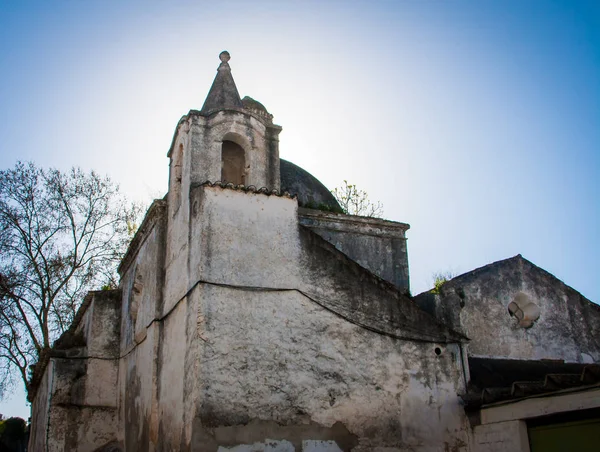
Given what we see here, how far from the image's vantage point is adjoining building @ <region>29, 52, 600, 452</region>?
32.2ft

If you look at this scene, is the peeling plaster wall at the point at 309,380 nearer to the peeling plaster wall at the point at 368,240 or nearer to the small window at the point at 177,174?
A: the small window at the point at 177,174

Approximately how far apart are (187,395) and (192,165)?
14.2ft

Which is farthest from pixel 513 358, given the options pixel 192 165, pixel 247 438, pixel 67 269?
pixel 67 269

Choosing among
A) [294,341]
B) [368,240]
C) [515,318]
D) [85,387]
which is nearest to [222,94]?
[368,240]

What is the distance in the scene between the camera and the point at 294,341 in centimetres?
1052

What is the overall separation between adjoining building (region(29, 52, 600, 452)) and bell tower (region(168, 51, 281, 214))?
33 mm

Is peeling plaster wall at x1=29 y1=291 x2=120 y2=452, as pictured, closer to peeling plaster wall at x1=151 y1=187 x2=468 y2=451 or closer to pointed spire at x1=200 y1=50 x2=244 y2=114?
peeling plaster wall at x1=151 y1=187 x2=468 y2=451

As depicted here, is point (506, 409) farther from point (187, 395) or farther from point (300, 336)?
point (187, 395)

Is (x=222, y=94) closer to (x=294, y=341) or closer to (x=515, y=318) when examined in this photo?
(x=294, y=341)

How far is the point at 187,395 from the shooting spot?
9891mm

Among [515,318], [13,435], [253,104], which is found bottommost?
[13,435]

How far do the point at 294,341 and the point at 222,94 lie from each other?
5712 mm

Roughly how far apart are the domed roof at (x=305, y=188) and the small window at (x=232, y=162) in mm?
1503

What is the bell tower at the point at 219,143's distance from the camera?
40.1ft
